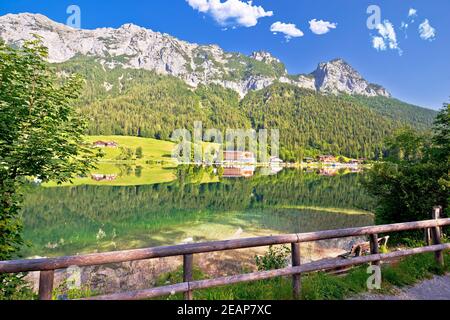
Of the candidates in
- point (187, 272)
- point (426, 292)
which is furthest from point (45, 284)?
point (426, 292)

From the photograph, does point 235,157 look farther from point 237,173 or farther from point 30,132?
point 30,132

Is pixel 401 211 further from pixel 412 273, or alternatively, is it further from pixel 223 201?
pixel 223 201

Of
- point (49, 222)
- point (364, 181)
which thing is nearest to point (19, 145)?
point (364, 181)

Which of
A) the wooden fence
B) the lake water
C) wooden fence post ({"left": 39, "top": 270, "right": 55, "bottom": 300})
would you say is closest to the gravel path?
the wooden fence

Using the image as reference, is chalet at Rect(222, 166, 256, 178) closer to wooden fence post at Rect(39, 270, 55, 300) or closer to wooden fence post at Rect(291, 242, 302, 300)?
wooden fence post at Rect(291, 242, 302, 300)

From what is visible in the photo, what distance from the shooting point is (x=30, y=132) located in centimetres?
816

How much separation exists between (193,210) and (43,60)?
113ft

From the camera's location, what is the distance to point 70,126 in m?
9.52

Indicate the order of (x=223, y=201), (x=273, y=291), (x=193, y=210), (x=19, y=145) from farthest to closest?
(x=223, y=201), (x=193, y=210), (x=19, y=145), (x=273, y=291)

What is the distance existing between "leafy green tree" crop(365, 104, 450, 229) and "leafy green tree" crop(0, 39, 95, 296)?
15.9 m

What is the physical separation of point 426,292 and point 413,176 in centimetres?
1052

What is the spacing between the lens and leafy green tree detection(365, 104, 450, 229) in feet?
51.1

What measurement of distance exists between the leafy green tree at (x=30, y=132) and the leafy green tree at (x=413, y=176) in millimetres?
15861

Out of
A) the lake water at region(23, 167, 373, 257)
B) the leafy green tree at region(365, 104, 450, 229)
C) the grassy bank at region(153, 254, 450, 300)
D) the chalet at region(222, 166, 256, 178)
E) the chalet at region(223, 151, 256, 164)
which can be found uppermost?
the chalet at region(223, 151, 256, 164)
